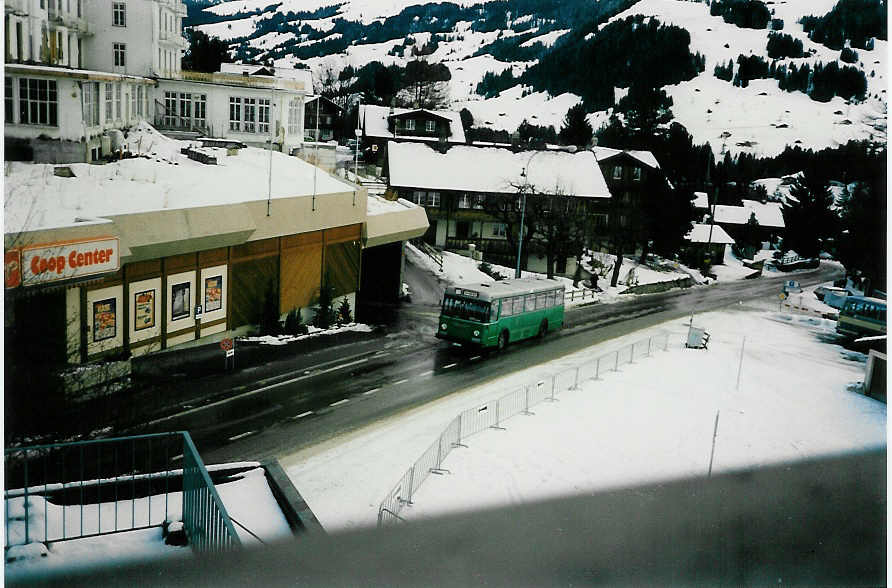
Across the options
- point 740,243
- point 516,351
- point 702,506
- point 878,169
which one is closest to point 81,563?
point 702,506

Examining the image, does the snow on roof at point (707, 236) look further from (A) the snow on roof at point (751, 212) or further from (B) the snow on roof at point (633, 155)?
(B) the snow on roof at point (633, 155)

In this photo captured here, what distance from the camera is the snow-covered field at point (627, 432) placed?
867 cm

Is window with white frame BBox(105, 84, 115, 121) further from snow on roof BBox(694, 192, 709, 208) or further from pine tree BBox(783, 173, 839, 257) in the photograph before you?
snow on roof BBox(694, 192, 709, 208)

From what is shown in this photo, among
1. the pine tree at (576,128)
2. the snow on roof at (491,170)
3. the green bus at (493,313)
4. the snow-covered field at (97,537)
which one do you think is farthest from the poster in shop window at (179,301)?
the pine tree at (576,128)

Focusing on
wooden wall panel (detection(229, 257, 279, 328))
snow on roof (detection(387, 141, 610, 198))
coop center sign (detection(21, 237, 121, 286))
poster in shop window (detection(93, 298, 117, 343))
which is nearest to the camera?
coop center sign (detection(21, 237, 121, 286))

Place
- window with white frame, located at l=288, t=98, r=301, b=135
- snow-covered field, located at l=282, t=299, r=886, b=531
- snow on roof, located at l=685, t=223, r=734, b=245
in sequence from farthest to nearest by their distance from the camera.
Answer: snow on roof, located at l=685, t=223, r=734, b=245 → window with white frame, located at l=288, t=98, r=301, b=135 → snow-covered field, located at l=282, t=299, r=886, b=531

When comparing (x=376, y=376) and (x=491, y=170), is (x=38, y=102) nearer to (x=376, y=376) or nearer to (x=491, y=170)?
(x=376, y=376)

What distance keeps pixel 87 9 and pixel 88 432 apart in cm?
579

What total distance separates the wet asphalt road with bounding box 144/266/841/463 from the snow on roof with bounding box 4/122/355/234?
2.49 metres

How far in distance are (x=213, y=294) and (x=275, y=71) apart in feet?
14.9

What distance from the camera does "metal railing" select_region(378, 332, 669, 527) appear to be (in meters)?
8.36

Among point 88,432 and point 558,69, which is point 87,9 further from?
point 558,69

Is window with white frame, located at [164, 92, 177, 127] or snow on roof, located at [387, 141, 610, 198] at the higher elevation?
window with white frame, located at [164, 92, 177, 127]

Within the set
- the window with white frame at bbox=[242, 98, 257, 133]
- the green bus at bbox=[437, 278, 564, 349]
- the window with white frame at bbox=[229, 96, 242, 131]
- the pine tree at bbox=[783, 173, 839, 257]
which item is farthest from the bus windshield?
the pine tree at bbox=[783, 173, 839, 257]
